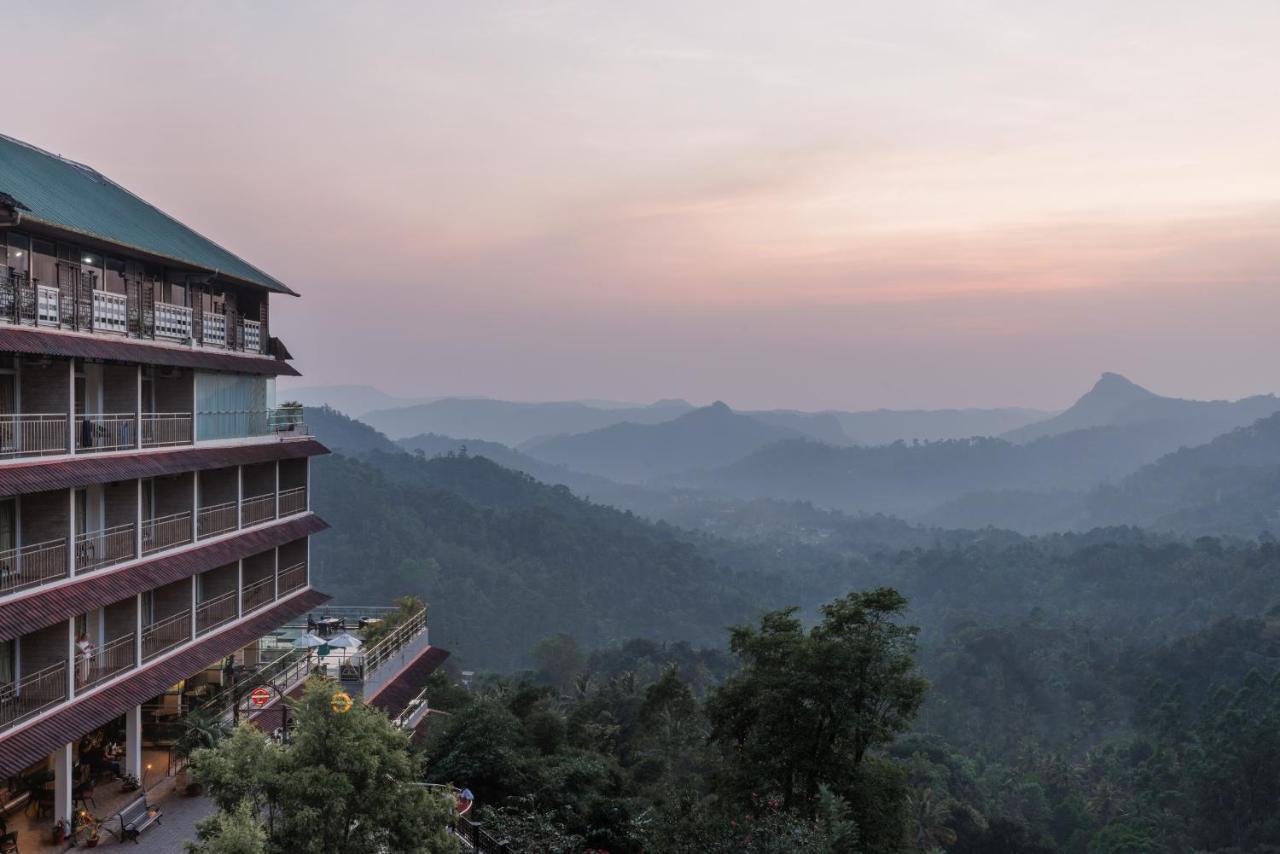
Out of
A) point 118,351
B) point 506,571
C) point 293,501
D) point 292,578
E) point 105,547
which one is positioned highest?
point 118,351

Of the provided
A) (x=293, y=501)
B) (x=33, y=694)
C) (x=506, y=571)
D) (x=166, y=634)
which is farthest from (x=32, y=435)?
(x=506, y=571)

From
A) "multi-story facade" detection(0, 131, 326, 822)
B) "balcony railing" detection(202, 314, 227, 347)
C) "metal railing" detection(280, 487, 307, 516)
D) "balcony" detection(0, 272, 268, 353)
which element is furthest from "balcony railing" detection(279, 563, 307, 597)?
"balcony railing" detection(202, 314, 227, 347)

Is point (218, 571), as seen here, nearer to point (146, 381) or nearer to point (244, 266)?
point (146, 381)

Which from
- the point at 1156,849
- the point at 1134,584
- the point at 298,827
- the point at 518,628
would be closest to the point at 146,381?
the point at 298,827

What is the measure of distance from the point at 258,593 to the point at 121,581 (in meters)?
7.64

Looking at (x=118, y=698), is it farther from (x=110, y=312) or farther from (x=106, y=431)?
(x=110, y=312)

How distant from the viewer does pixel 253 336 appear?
2580cm

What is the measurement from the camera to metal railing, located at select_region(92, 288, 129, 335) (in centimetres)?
Result: 1831

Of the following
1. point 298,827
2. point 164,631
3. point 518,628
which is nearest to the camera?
point 298,827

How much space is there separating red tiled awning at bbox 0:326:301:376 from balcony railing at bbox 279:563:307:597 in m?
5.87

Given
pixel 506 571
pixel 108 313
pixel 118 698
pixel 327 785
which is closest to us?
pixel 327 785

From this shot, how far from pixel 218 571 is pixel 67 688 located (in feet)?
24.0

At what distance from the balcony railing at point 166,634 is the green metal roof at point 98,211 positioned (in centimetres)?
774

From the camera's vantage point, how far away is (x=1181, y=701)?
79.0 m
